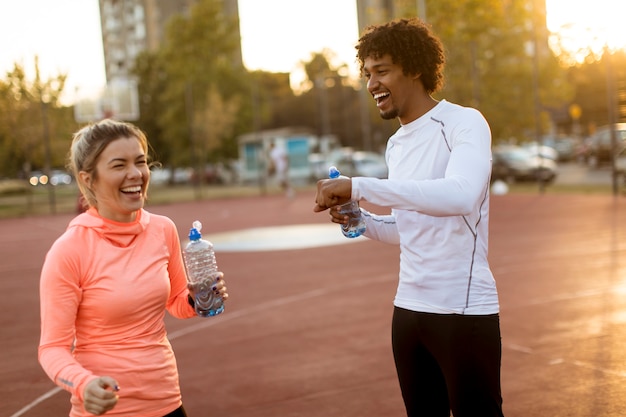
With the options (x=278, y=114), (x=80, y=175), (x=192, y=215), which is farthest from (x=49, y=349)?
(x=278, y=114)

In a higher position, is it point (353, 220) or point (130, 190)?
point (130, 190)

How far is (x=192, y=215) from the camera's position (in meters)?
24.5

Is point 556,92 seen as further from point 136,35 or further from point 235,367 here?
point 136,35

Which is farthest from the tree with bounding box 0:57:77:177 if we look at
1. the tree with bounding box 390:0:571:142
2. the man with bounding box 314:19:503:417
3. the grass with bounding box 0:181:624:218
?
the man with bounding box 314:19:503:417

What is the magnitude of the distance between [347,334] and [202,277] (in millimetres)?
4487

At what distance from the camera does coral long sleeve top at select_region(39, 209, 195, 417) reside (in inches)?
106

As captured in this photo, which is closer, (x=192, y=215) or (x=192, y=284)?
(x=192, y=284)

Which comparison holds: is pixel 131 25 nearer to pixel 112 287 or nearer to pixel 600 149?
pixel 600 149

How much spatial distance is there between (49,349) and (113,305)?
0.84 ft

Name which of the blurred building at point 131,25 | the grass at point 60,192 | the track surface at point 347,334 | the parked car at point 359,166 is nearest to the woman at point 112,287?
the track surface at point 347,334

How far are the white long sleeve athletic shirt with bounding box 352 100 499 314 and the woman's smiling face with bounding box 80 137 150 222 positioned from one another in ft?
2.69

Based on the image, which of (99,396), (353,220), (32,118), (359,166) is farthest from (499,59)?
(99,396)

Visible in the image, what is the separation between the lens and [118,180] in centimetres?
286

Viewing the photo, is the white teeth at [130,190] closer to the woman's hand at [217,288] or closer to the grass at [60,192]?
the woman's hand at [217,288]
